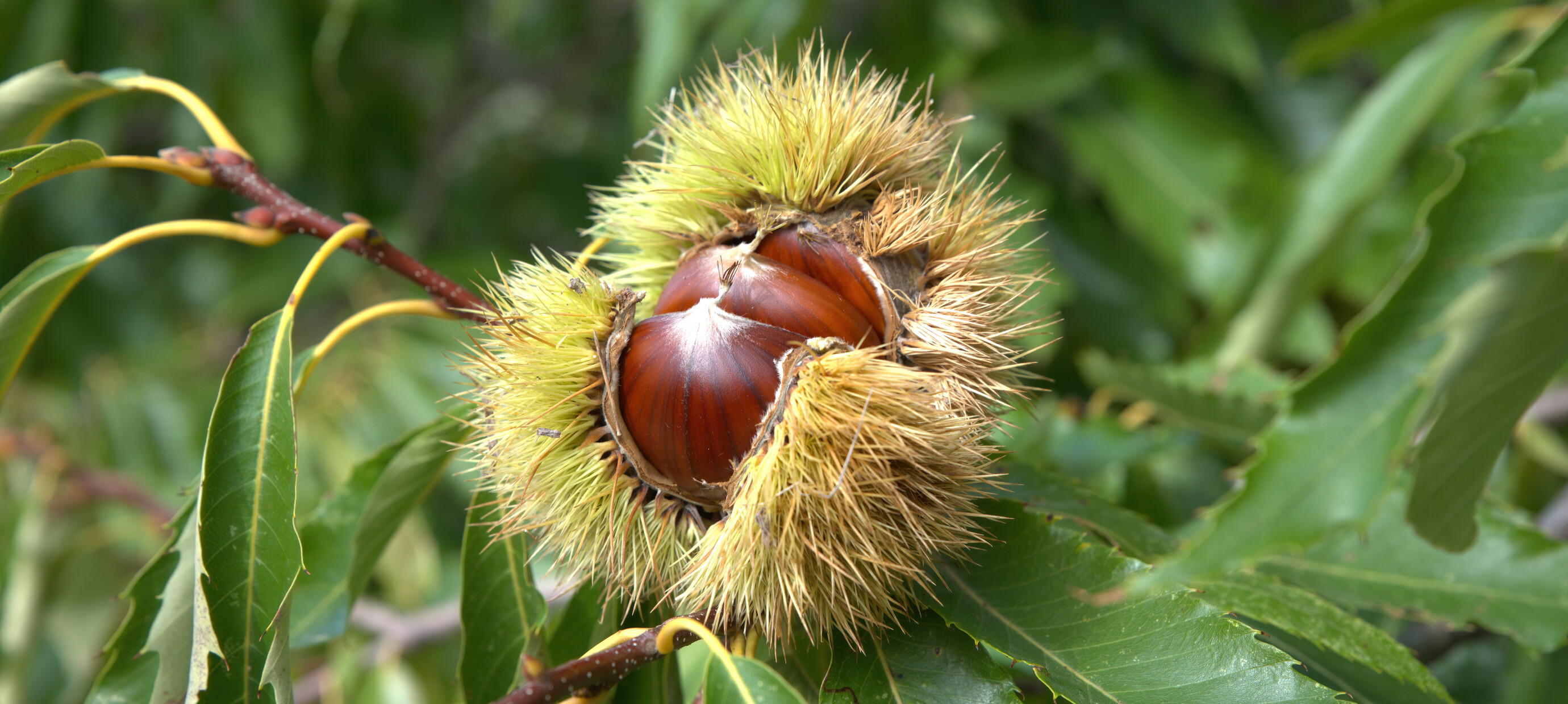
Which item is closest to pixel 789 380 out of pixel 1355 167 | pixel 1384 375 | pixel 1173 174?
pixel 1384 375

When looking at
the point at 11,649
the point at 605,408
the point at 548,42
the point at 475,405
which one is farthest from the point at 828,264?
the point at 548,42

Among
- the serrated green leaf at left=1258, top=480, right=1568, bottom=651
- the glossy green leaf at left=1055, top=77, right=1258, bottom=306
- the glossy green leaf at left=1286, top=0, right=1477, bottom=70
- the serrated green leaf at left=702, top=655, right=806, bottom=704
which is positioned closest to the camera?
the serrated green leaf at left=702, top=655, right=806, bottom=704

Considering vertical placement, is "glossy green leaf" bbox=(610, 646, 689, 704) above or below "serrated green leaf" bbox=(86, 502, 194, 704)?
below

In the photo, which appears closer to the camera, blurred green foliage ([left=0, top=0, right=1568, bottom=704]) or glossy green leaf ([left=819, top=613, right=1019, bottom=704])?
glossy green leaf ([left=819, top=613, right=1019, bottom=704])

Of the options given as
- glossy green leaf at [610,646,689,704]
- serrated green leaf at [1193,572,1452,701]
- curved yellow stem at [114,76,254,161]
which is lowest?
serrated green leaf at [1193,572,1452,701]

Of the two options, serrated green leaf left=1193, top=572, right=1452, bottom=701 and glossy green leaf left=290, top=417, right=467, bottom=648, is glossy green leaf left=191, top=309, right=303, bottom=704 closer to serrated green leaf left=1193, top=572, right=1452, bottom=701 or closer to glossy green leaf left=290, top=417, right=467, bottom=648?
glossy green leaf left=290, top=417, right=467, bottom=648

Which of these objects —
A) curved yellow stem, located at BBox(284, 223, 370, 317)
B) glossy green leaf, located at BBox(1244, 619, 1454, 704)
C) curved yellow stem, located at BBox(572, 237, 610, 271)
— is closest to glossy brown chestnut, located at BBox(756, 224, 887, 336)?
curved yellow stem, located at BBox(572, 237, 610, 271)
